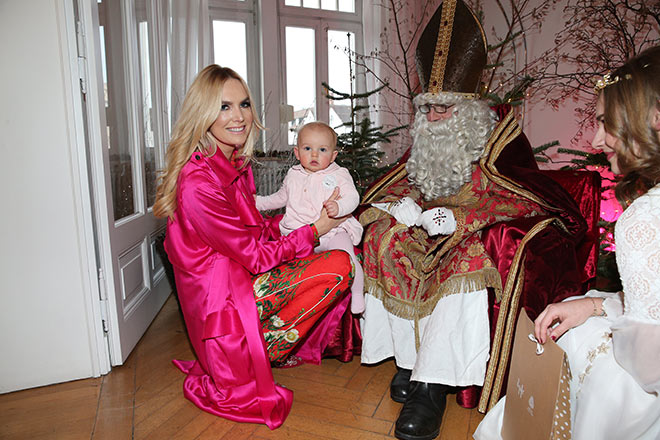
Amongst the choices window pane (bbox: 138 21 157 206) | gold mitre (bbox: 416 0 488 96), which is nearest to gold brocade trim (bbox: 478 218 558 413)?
gold mitre (bbox: 416 0 488 96)

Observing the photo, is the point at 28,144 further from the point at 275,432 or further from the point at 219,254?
the point at 275,432

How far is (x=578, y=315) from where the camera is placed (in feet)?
4.94

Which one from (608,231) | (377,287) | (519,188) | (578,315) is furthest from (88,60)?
(608,231)

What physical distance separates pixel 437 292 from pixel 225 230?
3.53 ft

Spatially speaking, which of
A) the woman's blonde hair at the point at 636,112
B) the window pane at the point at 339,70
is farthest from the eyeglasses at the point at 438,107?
the window pane at the point at 339,70

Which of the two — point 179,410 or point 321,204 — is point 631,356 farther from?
point 179,410

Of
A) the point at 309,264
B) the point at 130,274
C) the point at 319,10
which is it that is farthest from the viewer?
the point at 319,10

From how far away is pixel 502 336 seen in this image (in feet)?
7.04

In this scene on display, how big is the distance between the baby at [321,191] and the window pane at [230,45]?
4.02m

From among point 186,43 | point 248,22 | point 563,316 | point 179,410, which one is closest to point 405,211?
point 563,316

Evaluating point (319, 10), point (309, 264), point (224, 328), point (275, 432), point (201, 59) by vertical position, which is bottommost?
point (275, 432)

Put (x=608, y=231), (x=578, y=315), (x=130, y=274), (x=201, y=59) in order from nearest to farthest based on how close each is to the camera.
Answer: (x=578, y=315) → (x=130, y=274) → (x=608, y=231) → (x=201, y=59)

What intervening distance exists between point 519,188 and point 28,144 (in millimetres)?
2613

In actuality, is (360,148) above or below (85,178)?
above
